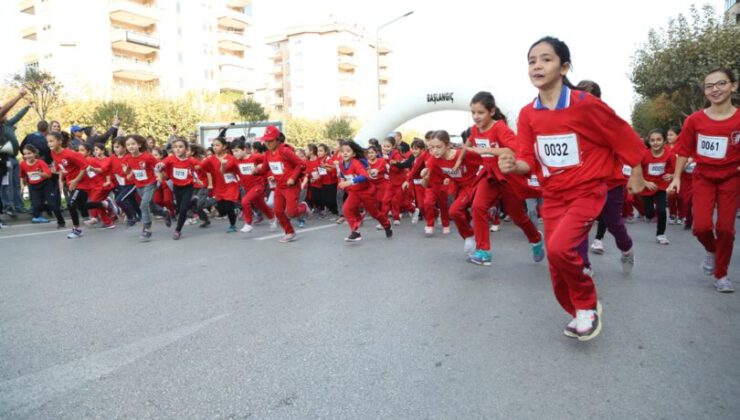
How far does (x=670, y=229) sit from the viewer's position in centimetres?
947

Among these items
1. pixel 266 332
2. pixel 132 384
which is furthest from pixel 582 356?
pixel 132 384

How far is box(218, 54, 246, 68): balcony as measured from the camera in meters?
56.0

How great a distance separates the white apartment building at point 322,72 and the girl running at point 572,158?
68035 millimetres

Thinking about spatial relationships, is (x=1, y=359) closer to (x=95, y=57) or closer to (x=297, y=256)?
(x=297, y=256)

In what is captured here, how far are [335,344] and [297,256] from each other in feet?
11.9

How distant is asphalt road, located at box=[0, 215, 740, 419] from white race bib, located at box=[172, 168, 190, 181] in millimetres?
3010

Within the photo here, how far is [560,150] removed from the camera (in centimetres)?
359

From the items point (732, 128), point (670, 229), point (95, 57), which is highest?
point (95, 57)

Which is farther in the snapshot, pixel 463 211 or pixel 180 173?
pixel 180 173

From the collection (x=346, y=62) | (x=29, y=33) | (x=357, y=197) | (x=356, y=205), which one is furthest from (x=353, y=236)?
(x=346, y=62)

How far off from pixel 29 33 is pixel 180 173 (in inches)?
1899

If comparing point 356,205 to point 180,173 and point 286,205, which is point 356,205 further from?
point 180,173

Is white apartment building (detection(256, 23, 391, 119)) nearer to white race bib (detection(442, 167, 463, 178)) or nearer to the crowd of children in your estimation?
the crowd of children

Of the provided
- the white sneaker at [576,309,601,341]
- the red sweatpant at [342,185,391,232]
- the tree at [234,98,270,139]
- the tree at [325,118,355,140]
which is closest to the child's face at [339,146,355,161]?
the red sweatpant at [342,185,391,232]
